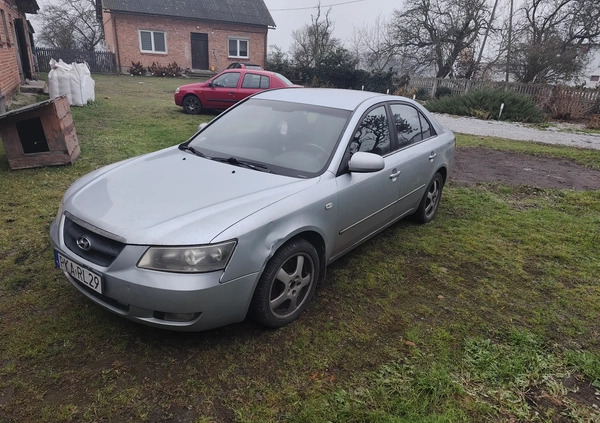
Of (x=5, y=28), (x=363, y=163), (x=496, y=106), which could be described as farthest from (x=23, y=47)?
(x=496, y=106)

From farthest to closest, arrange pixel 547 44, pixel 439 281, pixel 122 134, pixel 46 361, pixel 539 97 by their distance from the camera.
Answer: pixel 547 44 → pixel 539 97 → pixel 122 134 → pixel 439 281 → pixel 46 361

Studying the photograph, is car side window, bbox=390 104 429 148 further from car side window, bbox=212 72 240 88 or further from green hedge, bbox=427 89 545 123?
green hedge, bbox=427 89 545 123

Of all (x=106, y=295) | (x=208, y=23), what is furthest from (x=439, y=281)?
(x=208, y=23)

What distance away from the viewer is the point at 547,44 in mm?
23078

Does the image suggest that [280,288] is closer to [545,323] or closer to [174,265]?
[174,265]

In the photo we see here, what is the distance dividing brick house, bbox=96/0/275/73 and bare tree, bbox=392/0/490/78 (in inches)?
395

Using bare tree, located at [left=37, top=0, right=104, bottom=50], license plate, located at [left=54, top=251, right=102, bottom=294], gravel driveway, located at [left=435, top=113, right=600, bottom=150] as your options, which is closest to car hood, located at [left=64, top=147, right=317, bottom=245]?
license plate, located at [left=54, top=251, right=102, bottom=294]

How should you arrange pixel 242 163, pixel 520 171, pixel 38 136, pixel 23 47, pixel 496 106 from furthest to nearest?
pixel 496 106
pixel 23 47
pixel 520 171
pixel 38 136
pixel 242 163

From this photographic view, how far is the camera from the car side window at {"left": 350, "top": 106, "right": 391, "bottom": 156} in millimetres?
3357

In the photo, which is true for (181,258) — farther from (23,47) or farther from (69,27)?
(69,27)

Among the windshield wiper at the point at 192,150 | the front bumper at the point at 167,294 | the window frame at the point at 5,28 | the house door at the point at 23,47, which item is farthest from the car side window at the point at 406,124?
the house door at the point at 23,47

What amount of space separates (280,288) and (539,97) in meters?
19.4

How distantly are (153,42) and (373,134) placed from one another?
2795cm

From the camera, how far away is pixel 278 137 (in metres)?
3.36
